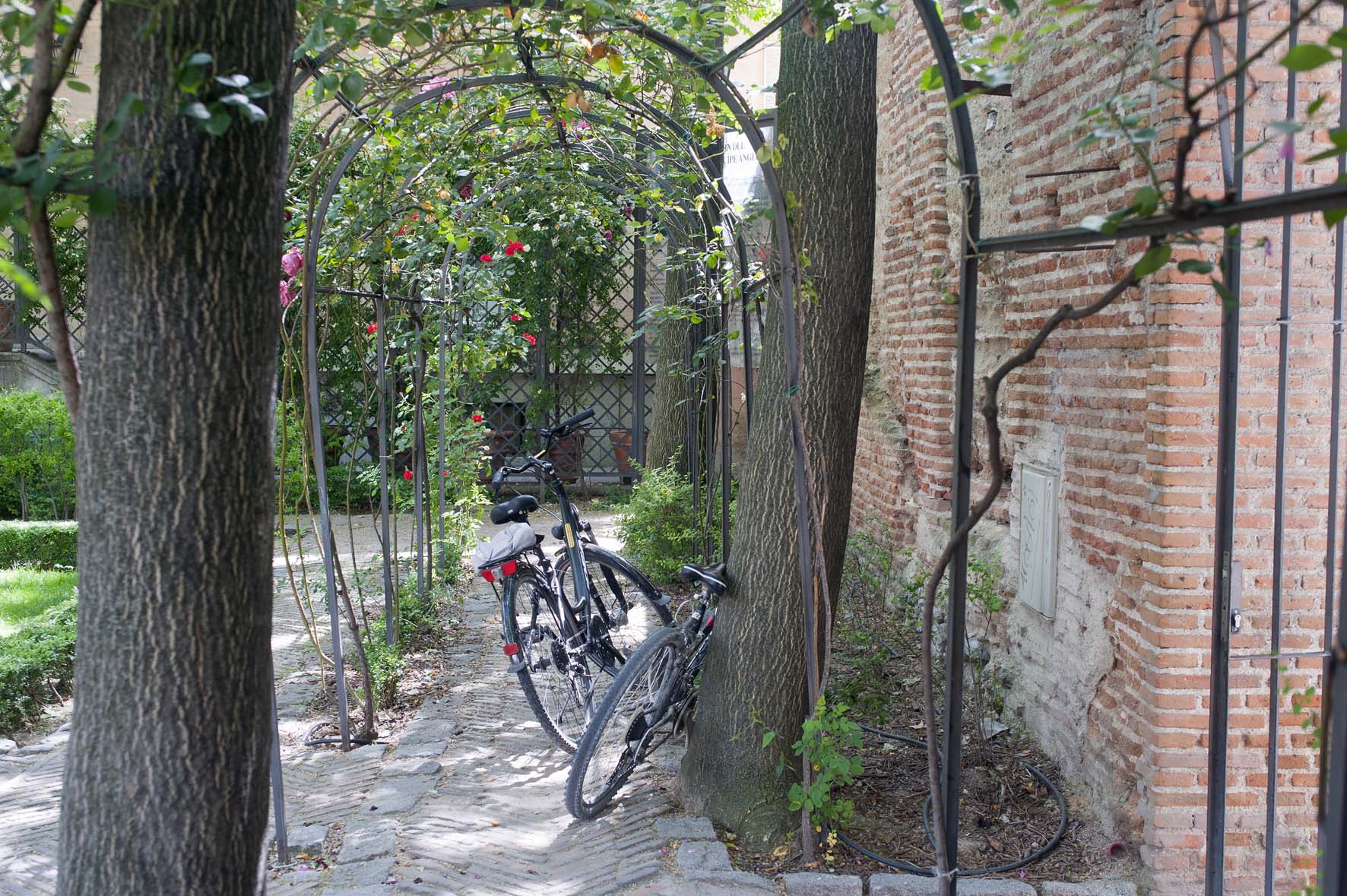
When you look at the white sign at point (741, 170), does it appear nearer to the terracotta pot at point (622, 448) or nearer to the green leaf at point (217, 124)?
the terracotta pot at point (622, 448)

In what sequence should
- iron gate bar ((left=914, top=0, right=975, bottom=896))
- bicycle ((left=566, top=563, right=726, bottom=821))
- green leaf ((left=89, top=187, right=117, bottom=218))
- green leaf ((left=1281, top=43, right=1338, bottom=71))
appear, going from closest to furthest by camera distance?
green leaf ((left=1281, top=43, right=1338, bottom=71)) < green leaf ((left=89, top=187, right=117, bottom=218)) < iron gate bar ((left=914, top=0, right=975, bottom=896)) < bicycle ((left=566, top=563, right=726, bottom=821))

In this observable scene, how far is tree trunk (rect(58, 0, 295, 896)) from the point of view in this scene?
1.72 m

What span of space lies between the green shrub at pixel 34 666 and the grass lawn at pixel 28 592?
0.26m

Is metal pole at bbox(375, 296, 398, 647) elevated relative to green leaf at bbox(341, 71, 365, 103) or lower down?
lower down

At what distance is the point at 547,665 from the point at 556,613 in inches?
→ 10.1

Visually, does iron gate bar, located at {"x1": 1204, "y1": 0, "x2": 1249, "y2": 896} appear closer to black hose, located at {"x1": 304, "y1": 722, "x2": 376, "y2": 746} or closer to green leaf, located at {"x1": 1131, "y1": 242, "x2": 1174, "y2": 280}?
green leaf, located at {"x1": 1131, "y1": 242, "x2": 1174, "y2": 280}

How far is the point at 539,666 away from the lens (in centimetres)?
488

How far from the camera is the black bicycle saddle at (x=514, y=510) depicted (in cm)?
483

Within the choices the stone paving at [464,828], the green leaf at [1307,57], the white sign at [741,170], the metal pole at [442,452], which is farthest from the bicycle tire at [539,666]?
the white sign at [741,170]

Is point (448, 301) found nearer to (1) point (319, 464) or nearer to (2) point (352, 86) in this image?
(1) point (319, 464)

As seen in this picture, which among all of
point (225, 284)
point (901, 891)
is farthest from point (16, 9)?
point (901, 891)

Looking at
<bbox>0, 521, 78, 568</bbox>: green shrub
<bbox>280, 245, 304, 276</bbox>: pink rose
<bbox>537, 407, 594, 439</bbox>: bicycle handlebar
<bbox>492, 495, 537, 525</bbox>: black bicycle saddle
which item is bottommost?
<bbox>0, 521, 78, 568</bbox>: green shrub

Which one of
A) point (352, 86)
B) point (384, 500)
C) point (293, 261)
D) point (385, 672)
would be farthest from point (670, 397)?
point (352, 86)

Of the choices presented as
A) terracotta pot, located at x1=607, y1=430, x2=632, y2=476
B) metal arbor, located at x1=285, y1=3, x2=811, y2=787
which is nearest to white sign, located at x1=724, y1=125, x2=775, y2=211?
terracotta pot, located at x1=607, y1=430, x2=632, y2=476
